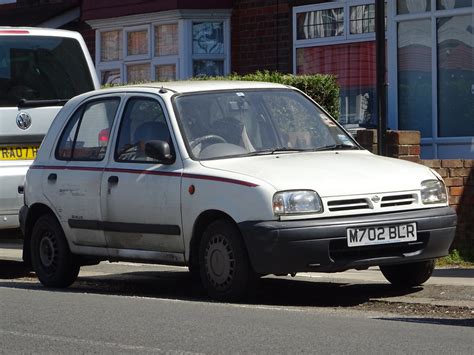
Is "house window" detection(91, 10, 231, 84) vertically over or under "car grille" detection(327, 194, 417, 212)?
over

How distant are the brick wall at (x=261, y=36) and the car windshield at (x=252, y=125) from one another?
9.57 meters

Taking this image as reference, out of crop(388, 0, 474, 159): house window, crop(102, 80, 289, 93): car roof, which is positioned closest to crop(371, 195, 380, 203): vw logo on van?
crop(102, 80, 289, 93): car roof

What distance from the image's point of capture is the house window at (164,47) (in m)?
22.0

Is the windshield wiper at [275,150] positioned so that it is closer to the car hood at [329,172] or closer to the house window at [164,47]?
the car hood at [329,172]

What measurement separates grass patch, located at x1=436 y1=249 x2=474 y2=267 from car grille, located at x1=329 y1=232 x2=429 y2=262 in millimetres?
2927

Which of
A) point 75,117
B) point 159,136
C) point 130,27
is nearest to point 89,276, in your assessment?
point 75,117

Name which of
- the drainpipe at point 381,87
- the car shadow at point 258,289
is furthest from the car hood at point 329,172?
the drainpipe at point 381,87

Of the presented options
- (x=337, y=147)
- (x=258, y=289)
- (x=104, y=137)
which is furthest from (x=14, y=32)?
(x=258, y=289)

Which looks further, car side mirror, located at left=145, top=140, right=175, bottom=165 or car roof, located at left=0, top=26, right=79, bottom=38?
car roof, located at left=0, top=26, right=79, bottom=38

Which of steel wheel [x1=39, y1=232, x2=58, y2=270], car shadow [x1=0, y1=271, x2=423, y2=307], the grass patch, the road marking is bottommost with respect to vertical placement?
car shadow [x1=0, y1=271, x2=423, y2=307]

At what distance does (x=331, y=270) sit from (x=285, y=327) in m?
1.34

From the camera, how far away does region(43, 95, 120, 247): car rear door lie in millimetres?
11359

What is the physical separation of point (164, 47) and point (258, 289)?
12068 millimetres

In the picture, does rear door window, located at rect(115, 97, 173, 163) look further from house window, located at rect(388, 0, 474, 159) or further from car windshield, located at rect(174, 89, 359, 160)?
house window, located at rect(388, 0, 474, 159)
